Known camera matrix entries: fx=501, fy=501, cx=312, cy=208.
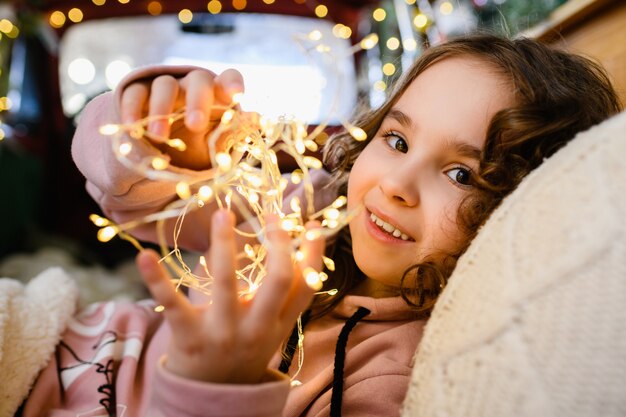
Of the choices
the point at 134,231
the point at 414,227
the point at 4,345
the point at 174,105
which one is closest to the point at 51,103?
the point at 134,231

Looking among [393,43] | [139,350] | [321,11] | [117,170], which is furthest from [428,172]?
[321,11]

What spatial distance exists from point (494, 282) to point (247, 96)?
38cm

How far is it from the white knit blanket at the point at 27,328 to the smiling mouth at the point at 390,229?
0.62 m

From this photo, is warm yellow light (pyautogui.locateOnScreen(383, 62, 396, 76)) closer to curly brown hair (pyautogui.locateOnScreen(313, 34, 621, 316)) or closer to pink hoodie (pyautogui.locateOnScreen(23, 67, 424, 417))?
curly brown hair (pyautogui.locateOnScreen(313, 34, 621, 316))

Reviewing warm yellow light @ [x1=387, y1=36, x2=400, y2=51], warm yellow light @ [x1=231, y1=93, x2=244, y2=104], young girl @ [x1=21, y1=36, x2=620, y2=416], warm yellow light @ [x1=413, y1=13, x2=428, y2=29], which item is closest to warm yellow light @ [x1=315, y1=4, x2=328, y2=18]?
warm yellow light @ [x1=387, y1=36, x2=400, y2=51]

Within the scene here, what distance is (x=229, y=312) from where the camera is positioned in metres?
0.50

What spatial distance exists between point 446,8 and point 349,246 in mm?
1681

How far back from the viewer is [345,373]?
0.83m

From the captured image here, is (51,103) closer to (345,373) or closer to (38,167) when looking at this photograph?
(38,167)

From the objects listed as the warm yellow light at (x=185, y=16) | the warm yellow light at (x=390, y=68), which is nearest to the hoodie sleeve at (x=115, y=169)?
the warm yellow light at (x=390, y=68)

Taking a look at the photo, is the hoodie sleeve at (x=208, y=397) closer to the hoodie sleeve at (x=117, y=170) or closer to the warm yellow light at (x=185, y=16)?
the hoodie sleeve at (x=117, y=170)

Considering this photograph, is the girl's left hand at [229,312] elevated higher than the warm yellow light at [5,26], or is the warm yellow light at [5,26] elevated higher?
the warm yellow light at [5,26]

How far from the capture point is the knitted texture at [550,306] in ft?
1.39

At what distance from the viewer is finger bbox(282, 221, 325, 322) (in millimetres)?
524
